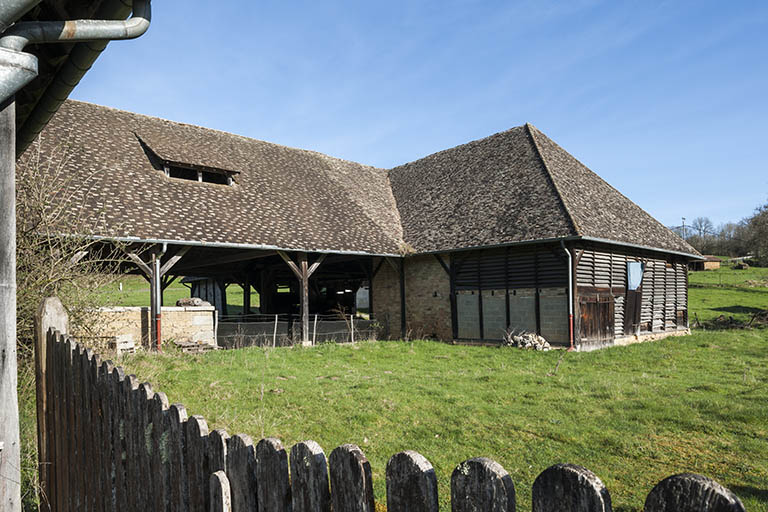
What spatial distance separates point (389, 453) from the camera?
5488mm

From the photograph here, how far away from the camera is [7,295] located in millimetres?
2504

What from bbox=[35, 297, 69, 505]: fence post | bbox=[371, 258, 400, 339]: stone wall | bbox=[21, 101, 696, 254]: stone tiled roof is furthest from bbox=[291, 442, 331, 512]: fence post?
bbox=[371, 258, 400, 339]: stone wall

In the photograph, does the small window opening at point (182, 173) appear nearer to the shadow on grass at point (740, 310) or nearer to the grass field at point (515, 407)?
the grass field at point (515, 407)

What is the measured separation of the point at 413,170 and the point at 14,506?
20.6 meters

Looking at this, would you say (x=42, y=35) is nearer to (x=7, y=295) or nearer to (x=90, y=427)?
(x=7, y=295)

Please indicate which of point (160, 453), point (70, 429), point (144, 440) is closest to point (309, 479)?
point (160, 453)

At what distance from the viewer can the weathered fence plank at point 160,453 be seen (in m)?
2.10

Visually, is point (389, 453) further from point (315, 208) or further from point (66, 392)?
point (315, 208)

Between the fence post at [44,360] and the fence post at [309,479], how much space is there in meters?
2.89

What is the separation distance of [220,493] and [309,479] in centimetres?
46

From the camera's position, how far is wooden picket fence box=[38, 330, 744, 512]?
3.22 ft

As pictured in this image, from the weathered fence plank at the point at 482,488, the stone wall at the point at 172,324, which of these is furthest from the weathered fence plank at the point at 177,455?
the stone wall at the point at 172,324

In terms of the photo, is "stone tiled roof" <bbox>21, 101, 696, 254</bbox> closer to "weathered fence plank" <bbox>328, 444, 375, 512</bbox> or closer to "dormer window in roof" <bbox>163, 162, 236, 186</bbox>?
"dormer window in roof" <bbox>163, 162, 236, 186</bbox>

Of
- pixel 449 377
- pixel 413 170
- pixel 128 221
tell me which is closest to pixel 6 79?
pixel 449 377
